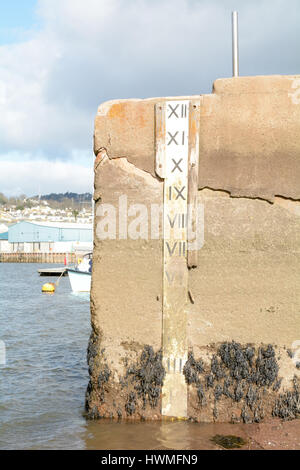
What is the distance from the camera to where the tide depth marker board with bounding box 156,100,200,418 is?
495 cm

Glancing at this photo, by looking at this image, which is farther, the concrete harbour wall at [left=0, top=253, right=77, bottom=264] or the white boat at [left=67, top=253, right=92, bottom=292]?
the concrete harbour wall at [left=0, top=253, right=77, bottom=264]

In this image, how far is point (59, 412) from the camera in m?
6.07

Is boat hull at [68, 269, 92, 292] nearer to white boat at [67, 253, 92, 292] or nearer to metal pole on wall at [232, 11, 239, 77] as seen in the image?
white boat at [67, 253, 92, 292]

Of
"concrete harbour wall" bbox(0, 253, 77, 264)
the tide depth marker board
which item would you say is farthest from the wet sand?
"concrete harbour wall" bbox(0, 253, 77, 264)

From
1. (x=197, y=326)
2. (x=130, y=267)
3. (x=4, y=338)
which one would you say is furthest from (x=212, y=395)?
(x=4, y=338)

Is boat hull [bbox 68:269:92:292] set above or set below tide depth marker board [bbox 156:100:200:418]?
below

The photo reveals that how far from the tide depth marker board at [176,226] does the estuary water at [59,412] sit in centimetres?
37

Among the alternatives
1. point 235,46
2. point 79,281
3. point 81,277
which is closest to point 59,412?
point 235,46

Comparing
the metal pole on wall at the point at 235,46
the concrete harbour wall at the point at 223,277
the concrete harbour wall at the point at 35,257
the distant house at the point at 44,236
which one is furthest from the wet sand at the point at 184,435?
the distant house at the point at 44,236

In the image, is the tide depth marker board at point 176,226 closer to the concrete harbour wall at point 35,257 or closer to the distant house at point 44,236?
the concrete harbour wall at point 35,257

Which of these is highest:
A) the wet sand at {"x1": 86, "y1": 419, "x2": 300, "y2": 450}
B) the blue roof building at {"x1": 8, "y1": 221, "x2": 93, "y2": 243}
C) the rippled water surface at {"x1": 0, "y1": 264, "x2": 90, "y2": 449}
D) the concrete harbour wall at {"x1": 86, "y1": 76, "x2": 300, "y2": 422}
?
the blue roof building at {"x1": 8, "y1": 221, "x2": 93, "y2": 243}

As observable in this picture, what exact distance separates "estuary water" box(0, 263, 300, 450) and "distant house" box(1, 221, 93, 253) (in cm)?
6234

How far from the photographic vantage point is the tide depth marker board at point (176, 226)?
495 centimetres
